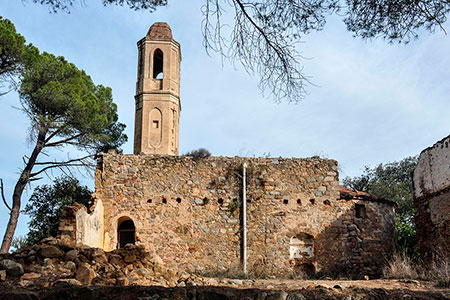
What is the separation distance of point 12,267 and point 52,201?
10.8 metres

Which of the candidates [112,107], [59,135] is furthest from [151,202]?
[112,107]

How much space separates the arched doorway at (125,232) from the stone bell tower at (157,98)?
5219 millimetres

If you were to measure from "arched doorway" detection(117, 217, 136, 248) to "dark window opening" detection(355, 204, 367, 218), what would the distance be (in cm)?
707

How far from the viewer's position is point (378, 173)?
30500 mm

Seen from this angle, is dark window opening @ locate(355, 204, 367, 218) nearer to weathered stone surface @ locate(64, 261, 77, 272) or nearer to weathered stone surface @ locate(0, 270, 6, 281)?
weathered stone surface @ locate(64, 261, 77, 272)

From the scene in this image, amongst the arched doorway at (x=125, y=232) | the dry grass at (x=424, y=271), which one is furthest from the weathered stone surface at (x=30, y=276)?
the dry grass at (x=424, y=271)

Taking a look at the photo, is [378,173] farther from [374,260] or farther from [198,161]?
[198,161]

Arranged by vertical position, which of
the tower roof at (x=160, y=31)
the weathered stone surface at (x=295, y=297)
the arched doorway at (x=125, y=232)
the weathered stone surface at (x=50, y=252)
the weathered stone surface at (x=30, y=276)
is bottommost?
the weathered stone surface at (x=295, y=297)

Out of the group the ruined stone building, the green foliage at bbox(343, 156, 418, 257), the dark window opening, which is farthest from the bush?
the green foliage at bbox(343, 156, 418, 257)

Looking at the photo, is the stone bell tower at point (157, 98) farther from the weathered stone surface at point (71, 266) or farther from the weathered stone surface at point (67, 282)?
the weathered stone surface at point (67, 282)

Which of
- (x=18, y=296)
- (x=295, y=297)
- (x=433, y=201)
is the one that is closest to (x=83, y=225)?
(x=18, y=296)

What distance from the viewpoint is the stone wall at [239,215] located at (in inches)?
552

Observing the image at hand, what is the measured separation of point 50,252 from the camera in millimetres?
8414

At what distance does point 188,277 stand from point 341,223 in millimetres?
6831
